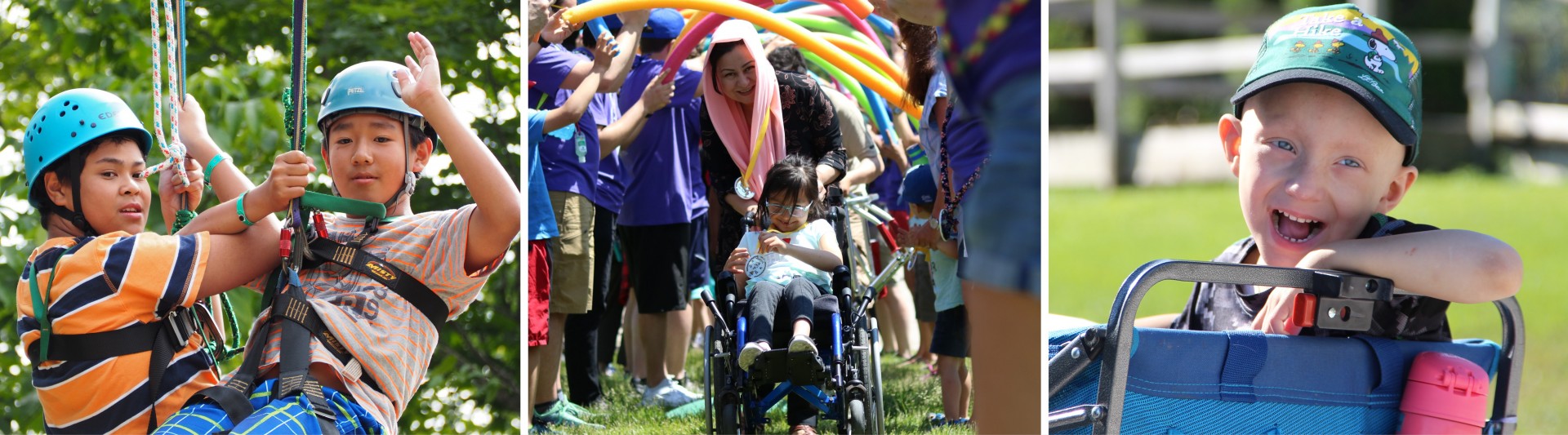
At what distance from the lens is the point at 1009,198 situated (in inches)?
77.2

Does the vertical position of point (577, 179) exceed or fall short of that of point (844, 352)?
it exceeds it

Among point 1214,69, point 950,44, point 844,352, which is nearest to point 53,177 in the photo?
point 844,352

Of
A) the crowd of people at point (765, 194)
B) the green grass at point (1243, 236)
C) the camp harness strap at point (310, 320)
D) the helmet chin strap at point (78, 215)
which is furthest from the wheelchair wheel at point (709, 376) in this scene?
the green grass at point (1243, 236)

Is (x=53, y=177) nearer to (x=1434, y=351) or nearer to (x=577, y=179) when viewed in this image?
(x=577, y=179)

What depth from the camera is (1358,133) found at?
263 cm

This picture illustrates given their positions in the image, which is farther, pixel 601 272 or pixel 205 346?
pixel 601 272

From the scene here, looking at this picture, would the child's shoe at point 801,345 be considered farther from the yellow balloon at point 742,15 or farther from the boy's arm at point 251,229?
the boy's arm at point 251,229

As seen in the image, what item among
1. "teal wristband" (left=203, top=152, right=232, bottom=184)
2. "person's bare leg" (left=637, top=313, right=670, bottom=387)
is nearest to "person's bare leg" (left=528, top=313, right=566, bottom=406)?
"person's bare leg" (left=637, top=313, right=670, bottom=387)

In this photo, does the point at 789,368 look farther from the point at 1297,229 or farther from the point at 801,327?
the point at 1297,229

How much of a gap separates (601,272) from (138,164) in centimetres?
165

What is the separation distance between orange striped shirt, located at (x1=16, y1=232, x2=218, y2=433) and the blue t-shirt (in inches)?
37.0

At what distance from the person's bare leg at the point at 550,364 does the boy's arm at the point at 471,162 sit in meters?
0.98

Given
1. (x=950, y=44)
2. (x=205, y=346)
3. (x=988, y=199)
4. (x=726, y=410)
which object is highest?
(x=950, y=44)

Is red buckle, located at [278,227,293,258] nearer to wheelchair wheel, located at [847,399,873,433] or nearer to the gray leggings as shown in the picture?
the gray leggings
